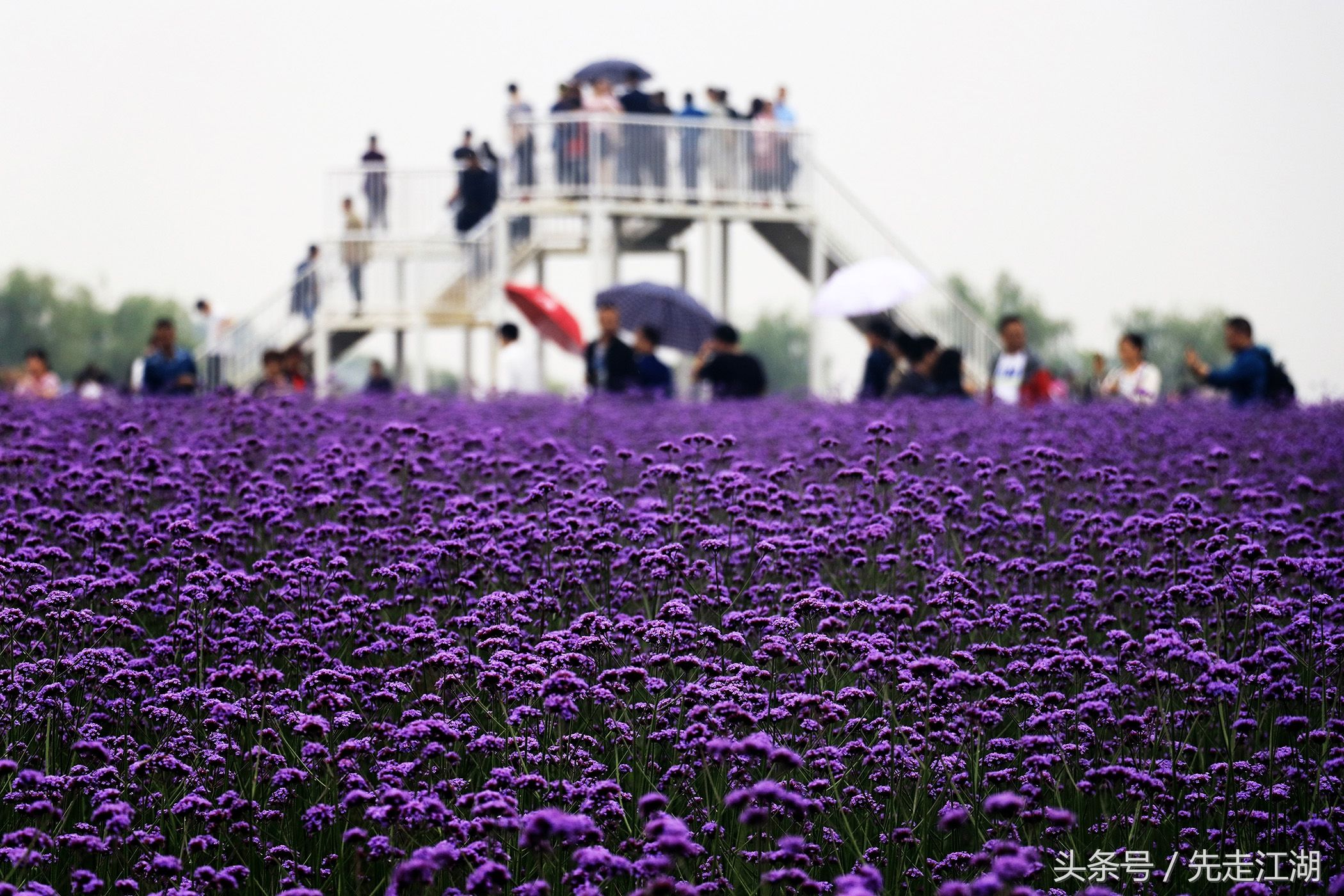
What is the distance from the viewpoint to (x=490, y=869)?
138 inches

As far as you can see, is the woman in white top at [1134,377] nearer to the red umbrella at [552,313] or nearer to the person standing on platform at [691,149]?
the red umbrella at [552,313]

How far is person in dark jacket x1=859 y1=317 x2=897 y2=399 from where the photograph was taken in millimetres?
17844

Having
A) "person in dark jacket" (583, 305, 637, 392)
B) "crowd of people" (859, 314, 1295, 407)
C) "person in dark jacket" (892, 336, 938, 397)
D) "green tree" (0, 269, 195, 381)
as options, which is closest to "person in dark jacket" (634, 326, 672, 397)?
"person in dark jacket" (583, 305, 637, 392)

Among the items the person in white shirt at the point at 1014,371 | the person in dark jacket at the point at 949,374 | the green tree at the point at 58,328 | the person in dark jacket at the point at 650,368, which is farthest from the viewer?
the green tree at the point at 58,328

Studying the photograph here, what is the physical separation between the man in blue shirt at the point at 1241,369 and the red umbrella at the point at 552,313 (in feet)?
37.6

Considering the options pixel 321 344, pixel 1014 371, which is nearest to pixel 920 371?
pixel 1014 371

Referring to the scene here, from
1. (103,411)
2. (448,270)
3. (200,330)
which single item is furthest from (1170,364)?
(103,411)

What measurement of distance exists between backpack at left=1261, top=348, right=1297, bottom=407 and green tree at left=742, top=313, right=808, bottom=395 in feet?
437

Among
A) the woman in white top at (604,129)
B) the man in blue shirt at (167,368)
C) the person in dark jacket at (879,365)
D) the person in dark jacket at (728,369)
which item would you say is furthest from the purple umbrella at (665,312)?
the man in blue shirt at (167,368)

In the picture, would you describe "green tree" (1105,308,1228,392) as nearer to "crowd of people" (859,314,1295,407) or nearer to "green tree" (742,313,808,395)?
"green tree" (742,313,808,395)

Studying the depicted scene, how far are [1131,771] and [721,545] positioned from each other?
2.11 metres

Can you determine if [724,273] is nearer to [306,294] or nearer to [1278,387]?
[306,294]

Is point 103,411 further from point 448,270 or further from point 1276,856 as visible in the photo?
point 448,270

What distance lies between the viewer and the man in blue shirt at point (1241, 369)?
15.1 metres
